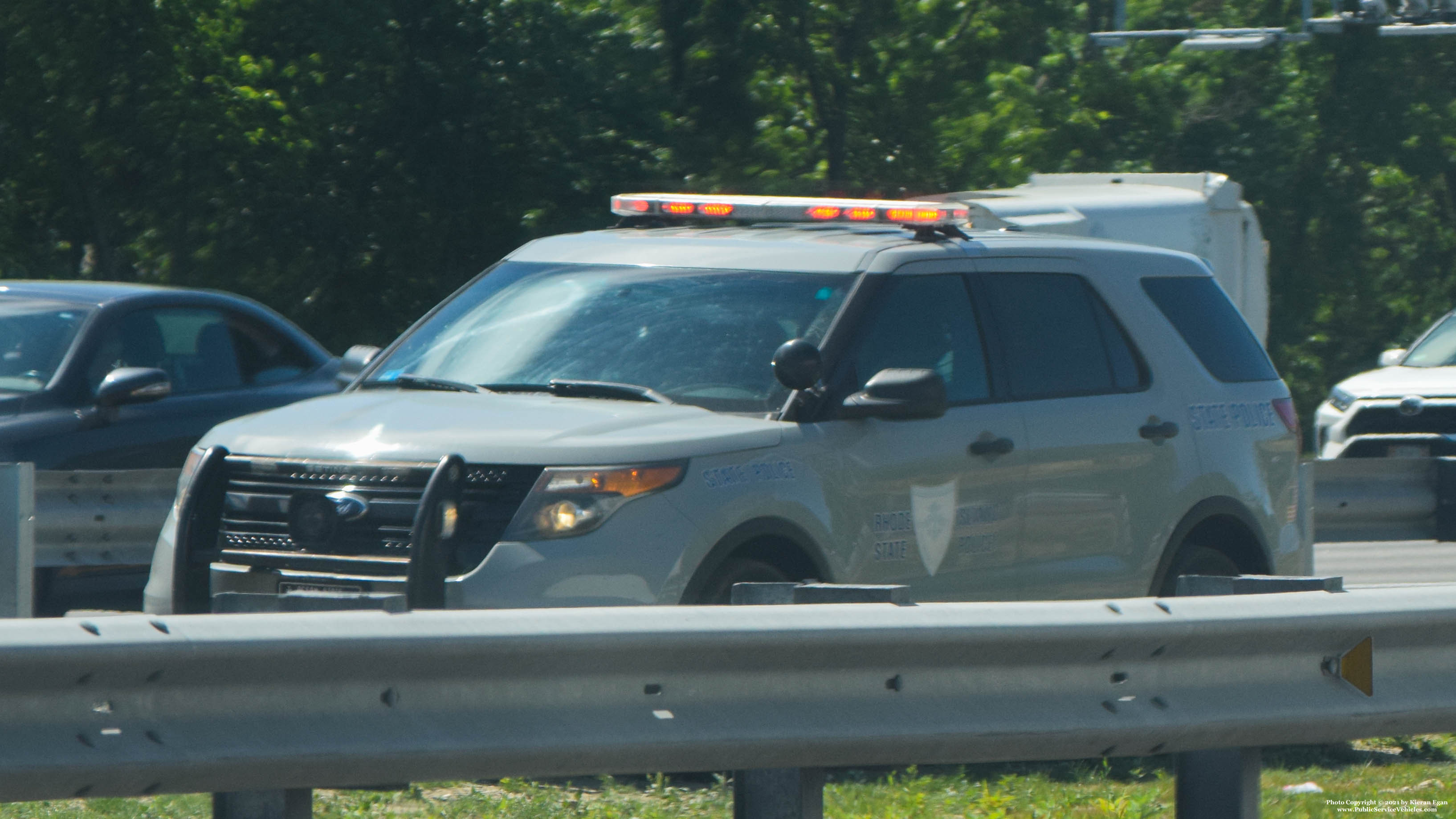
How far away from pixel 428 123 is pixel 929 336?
1522 cm

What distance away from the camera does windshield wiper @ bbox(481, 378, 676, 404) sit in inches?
249

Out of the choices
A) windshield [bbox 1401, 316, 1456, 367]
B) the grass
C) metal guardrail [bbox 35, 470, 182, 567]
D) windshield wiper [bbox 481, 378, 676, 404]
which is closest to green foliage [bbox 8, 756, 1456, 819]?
the grass

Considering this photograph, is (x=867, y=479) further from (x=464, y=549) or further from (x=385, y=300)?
(x=385, y=300)

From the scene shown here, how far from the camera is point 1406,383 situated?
50.8 ft

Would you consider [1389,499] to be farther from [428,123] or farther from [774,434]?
[428,123]

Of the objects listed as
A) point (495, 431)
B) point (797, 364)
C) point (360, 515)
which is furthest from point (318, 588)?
point (797, 364)

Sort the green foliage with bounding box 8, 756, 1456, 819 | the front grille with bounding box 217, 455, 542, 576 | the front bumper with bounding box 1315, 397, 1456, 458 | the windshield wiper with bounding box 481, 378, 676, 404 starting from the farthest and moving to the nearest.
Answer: the front bumper with bounding box 1315, 397, 1456, 458 < the windshield wiper with bounding box 481, 378, 676, 404 < the front grille with bounding box 217, 455, 542, 576 < the green foliage with bounding box 8, 756, 1456, 819

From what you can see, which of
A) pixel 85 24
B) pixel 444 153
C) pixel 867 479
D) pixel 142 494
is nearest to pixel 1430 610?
pixel 867 479

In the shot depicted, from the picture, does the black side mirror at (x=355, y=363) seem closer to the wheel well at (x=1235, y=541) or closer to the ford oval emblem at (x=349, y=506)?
the ford oval emblem at (x=349, y=506)

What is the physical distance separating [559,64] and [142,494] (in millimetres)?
13974

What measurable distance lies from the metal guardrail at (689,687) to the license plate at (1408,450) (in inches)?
441

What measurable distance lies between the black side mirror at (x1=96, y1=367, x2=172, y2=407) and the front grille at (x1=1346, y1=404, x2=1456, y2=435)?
965 centimetres

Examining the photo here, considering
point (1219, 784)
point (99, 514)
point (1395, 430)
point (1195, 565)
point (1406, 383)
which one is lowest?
point (1395, 430)

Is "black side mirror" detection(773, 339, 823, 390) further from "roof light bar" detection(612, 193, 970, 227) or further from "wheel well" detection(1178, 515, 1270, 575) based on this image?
"wheel well" detection(1178, 515, 1270, 575)
